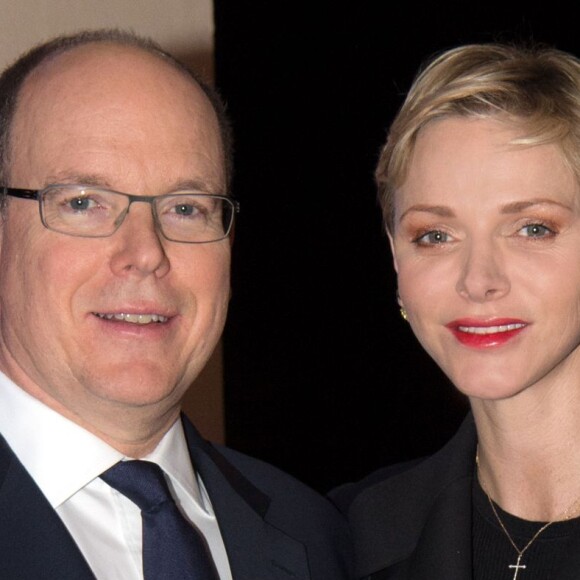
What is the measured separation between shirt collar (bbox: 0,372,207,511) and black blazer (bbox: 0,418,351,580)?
3 centimetres

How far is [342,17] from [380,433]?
148 centimetres

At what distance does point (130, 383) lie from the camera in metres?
2.14

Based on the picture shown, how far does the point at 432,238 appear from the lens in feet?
7.98

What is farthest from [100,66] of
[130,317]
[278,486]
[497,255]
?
[278,486]

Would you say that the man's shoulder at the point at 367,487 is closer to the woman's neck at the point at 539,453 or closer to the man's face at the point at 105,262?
the woman's neck at the point at 539,453

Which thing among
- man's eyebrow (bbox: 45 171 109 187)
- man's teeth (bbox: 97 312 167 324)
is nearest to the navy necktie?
man's teeth (bbox: 97 312 167 324)

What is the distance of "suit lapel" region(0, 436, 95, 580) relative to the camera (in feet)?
6.35

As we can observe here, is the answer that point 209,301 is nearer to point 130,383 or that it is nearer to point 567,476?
point 130,383

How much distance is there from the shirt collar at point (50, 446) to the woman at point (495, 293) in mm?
717

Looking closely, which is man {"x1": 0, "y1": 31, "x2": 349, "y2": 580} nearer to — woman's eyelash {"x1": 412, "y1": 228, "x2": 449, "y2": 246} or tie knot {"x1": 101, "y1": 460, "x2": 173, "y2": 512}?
tie knot {"x1": 101, "y1": 460, "x2": 173, "y2": 512}

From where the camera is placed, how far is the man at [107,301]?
2.08 metres

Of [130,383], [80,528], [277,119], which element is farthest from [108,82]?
[277,119]

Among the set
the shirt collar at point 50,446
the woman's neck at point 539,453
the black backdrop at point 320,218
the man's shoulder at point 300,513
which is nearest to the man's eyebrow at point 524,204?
the woman's neck at point 539,453

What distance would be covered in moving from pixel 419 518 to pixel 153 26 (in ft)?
5.56
